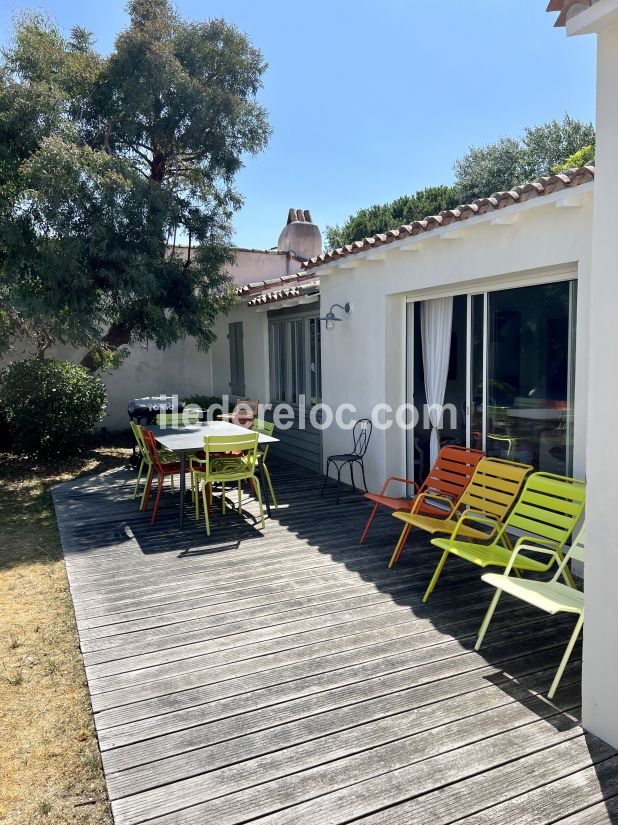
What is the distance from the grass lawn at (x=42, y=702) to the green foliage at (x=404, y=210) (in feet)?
75.9

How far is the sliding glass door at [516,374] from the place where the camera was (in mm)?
5242

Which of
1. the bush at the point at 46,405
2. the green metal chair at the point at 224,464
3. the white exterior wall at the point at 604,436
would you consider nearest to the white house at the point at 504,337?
the white exterior wall at the point at 604,436

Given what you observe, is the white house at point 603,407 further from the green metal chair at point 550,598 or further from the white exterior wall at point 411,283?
the white exterior wall at point 411,283

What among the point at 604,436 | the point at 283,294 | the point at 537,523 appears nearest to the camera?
the point at 604,436

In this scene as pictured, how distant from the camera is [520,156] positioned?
26.2 m

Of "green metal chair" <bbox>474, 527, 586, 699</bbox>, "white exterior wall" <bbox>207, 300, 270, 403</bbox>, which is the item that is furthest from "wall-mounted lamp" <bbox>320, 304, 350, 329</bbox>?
"green metal chair" <bbox>474, 527, 586, 699</bbox>

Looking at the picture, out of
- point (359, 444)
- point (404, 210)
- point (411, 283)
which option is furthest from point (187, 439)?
point (404, 210)

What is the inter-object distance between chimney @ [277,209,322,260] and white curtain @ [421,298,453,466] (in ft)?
32.5

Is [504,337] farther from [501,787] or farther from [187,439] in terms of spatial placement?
[501,787]

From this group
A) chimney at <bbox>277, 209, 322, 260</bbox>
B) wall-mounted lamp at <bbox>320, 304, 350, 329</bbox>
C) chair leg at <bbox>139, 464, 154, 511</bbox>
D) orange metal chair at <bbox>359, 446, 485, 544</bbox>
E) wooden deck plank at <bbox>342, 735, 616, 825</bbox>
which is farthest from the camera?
chimney at <bbox>277, 209, 322, 260</bbox>

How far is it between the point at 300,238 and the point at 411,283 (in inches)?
399

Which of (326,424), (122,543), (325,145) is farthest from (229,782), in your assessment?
(325,145)

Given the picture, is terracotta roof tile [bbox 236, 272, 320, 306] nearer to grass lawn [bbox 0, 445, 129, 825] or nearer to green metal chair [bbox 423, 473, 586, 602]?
grass lawn [bbox 0, 445, 129, 825]

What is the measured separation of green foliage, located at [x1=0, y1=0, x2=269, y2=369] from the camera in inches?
319
